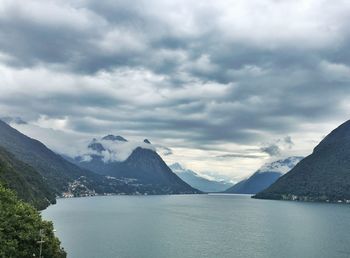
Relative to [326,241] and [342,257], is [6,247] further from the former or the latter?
[326,241]

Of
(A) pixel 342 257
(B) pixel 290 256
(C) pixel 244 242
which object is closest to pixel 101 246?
(C) pixel 244 242

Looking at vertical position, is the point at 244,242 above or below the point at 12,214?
below

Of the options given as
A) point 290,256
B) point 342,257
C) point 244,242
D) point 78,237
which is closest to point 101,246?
point 78,237

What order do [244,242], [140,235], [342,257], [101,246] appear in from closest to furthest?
[342,257], [101,246], [244,242], [140,235]

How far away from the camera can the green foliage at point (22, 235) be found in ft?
289

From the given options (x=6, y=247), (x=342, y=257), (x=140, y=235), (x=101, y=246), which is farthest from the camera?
(x=140, y=235)

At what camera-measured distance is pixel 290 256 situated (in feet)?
452

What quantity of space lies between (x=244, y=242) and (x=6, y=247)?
100 m

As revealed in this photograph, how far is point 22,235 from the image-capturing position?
9244 centimetres

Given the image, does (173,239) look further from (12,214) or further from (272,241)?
(12,214)

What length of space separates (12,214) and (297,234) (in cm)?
13021

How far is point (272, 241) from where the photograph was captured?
167 metres

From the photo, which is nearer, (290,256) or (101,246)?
(290,256)

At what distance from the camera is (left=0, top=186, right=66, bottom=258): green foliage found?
289 ft
